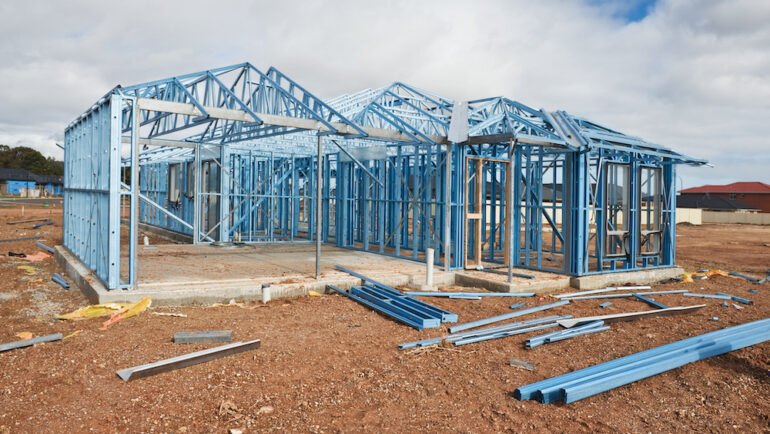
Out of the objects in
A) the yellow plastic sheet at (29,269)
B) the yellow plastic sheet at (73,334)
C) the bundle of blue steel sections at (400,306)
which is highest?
the yellow plastic sheet at (29,269)

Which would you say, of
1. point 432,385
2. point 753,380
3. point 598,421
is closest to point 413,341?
point 432,385

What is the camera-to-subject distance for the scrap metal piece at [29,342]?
19.3 ft

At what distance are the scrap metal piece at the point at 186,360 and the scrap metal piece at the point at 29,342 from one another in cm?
162

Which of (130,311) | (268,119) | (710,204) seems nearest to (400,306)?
(130,311)

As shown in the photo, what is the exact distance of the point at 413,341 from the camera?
21.9 ft

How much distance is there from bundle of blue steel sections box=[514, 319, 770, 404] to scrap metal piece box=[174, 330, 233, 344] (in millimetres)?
3498

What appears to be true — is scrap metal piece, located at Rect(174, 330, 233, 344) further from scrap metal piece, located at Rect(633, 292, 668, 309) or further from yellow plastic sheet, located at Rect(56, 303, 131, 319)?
scrap metal piece, located at Rect(633, 292, 668, 309)

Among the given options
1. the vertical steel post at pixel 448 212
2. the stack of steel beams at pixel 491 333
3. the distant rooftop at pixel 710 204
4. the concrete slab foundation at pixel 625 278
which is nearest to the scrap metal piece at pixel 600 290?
the concrete slab foundation at pixel 625 278

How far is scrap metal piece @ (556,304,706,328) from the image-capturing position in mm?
7441

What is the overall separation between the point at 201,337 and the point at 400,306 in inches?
124

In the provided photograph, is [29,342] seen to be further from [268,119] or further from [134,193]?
[268,119]

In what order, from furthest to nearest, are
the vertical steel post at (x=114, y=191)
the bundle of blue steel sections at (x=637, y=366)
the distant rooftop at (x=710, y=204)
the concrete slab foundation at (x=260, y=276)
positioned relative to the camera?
the distant rooftop at (x=710, y=204) → the concrete slab foundation at (x=260, y=276) → the vertical steel post at (x=114, y=191) → the bundle of blue steel sections at (x=637, y=366)

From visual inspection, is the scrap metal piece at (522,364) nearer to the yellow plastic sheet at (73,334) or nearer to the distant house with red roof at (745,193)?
the yellow plastic sheet at (73,334)

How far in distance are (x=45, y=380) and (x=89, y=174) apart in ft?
19.5
